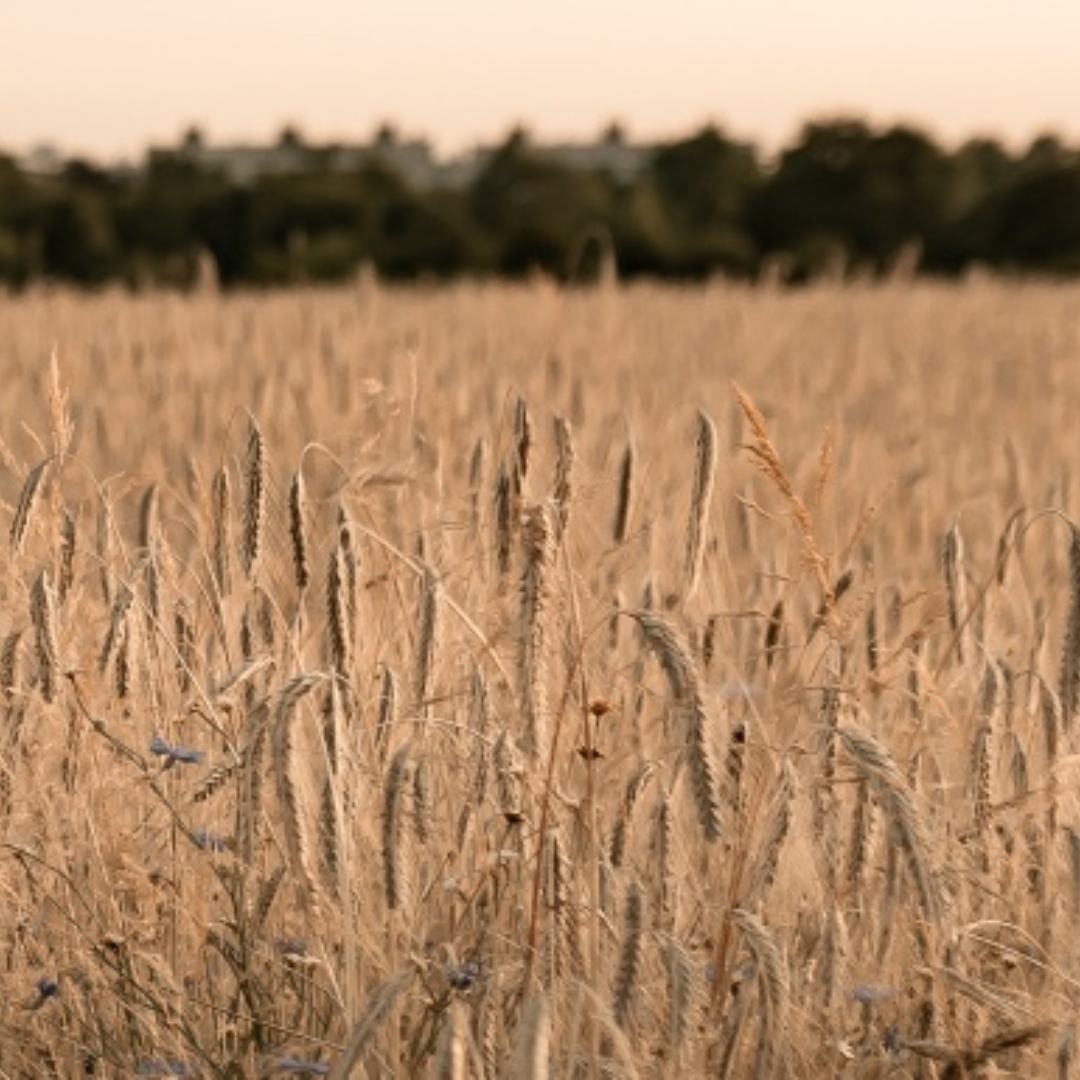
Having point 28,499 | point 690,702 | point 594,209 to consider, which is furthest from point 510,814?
point 594,209

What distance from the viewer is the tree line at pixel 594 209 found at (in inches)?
1571

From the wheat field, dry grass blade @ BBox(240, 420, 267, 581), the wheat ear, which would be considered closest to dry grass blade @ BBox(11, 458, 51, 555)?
the wheat field

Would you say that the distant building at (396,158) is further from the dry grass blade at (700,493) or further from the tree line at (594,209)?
the dry grass blade at (700,493)

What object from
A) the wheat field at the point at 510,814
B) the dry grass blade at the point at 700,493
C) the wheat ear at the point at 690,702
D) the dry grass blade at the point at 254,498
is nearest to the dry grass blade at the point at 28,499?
the wheat field at the point at 510,814

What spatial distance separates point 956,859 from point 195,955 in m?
0.74

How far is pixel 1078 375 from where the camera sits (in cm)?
820

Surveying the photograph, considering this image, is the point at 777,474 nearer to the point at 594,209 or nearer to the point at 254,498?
the point at 254,498

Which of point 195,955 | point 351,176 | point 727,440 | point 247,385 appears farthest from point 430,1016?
point 351,176

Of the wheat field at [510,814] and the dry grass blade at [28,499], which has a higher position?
the dry grass blade at [28,499]

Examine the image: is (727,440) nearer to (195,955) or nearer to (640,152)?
(195,955)

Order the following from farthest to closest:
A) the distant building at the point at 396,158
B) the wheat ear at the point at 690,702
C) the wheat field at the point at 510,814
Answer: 1. the distant building at the point at 396,158
2. the wheat field at the point at 510,814
3. the wheat ear at the point at 690,702

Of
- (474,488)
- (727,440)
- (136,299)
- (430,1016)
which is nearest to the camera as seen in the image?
(430,1016)

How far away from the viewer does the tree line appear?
39906 mm

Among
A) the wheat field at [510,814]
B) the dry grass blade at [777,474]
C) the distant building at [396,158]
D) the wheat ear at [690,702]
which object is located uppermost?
the dry grass blade at [777,474]
